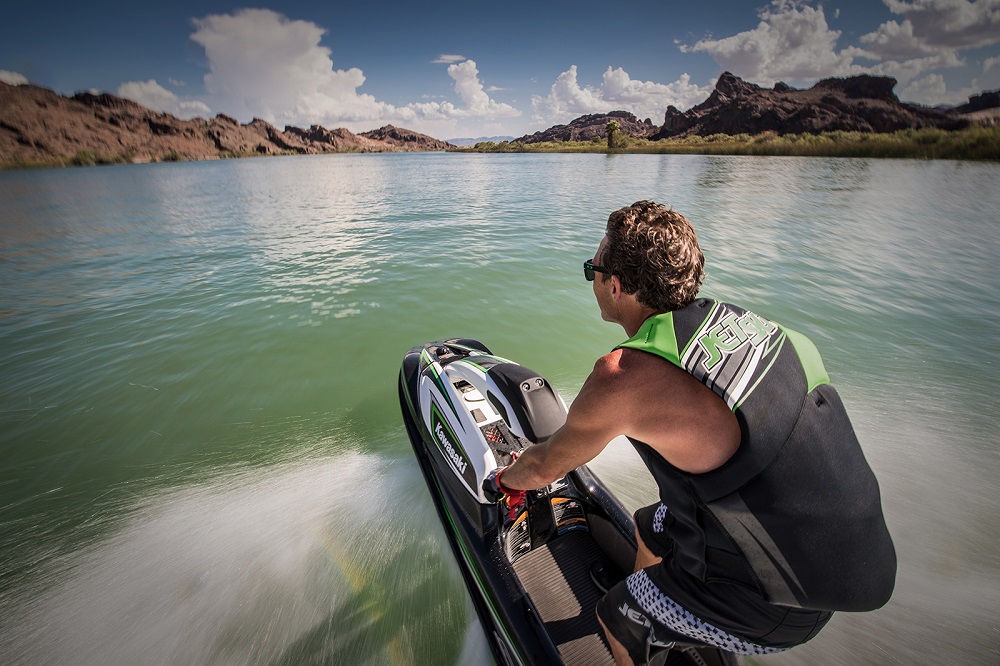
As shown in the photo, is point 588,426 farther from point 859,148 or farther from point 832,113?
point 832,113

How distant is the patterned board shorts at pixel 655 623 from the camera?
55.6 inches

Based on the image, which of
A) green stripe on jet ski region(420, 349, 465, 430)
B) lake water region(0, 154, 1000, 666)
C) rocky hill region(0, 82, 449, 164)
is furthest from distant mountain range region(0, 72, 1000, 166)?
green stripe on jet ski region(420, 349, 465, 430)

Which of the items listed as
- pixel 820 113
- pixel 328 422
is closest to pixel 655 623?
pixel 328 422

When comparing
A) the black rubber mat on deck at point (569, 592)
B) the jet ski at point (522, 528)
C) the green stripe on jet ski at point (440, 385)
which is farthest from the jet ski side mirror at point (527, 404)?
the black rubber mat on deck at point (569, 592)

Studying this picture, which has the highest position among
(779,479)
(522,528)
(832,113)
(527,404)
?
(832,113)

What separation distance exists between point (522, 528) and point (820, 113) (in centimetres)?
14544

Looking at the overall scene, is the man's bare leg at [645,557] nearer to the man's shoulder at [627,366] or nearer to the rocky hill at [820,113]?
the man's shoulder at [627,366]

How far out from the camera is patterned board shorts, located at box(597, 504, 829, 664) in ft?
4.64

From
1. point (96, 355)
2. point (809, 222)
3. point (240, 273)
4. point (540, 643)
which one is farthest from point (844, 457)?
point (809, 222)

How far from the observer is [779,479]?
3.64 feet

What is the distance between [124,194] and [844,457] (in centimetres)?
3167

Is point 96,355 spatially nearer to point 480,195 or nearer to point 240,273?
point 240,273

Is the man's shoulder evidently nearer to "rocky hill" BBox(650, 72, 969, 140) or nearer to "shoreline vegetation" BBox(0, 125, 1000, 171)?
"shoreline vegetation" BBox(0, 125, 1000, 171)

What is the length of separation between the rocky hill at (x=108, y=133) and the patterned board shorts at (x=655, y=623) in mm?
101238
